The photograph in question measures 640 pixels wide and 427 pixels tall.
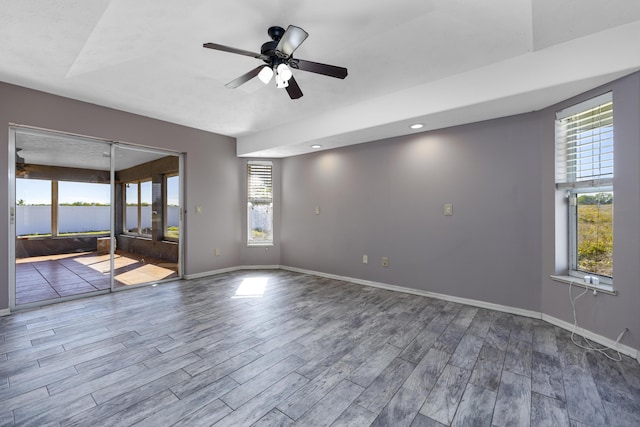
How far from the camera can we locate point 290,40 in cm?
197

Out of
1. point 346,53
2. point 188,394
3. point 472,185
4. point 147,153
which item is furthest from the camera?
point 147,153

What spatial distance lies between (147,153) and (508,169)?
204 inches

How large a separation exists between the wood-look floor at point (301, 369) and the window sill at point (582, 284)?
1.72 ft

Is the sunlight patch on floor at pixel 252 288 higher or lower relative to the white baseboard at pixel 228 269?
lower

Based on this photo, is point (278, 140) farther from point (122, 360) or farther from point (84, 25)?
point (122, 360)

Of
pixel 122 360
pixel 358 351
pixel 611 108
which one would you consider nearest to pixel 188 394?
pixel 122 360

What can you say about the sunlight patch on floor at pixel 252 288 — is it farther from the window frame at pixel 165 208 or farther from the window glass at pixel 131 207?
the window glass at pixel 131 207

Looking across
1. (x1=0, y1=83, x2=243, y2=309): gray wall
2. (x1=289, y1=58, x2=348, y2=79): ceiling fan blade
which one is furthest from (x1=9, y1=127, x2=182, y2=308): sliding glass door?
(x1=289, y1=58, x2=348, y2=79): ceiling fan blade

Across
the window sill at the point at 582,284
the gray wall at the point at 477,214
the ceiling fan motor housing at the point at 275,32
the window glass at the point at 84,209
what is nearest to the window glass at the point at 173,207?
the window glass at the point at 84,209

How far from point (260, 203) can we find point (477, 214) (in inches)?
153

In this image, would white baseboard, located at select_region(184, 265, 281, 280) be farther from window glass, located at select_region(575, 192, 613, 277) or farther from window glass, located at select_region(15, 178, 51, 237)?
window glass, located at select_region(575, 192, 613, 277)

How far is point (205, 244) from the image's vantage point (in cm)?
506

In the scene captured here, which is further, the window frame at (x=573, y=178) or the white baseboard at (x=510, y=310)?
the window frame at (x=573, y=178)

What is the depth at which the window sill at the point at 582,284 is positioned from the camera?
248 centimetres
